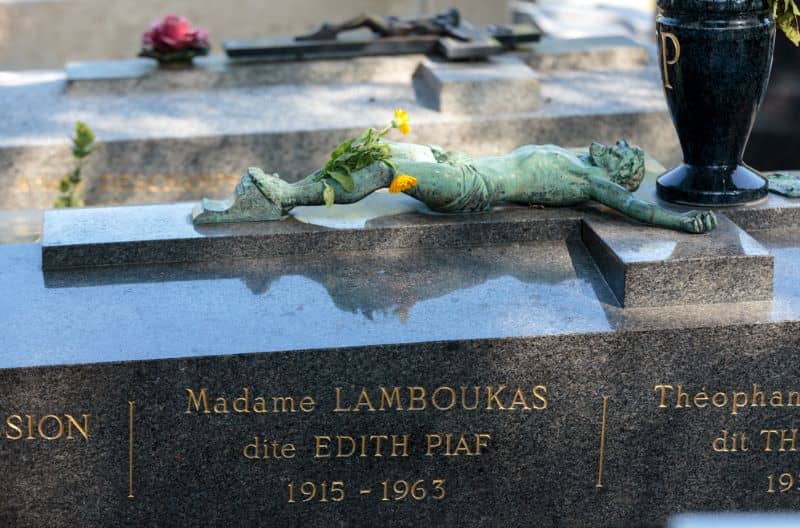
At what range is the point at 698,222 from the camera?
4.95m

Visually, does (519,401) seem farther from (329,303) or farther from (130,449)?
(130,449)

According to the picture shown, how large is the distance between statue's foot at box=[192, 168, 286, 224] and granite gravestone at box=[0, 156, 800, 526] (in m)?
0.40

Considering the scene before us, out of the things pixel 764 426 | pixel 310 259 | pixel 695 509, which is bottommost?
pixel 695 509

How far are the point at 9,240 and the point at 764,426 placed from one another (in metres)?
3.73

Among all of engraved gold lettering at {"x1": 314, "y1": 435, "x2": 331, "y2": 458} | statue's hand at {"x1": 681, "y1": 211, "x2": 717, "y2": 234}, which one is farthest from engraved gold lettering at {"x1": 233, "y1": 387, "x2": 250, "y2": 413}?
statue's hand at {"x1": 681, "y1": 211, "x2": 717, "y2": 234}

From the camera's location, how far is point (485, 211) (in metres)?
5.35

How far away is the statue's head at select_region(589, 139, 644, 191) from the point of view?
17.6 ft

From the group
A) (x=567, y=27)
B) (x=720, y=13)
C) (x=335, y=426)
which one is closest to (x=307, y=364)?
(x=335, y=426)

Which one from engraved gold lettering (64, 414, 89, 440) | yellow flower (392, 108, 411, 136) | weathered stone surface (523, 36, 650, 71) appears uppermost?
yellow flower (392, 108, 411, 136)

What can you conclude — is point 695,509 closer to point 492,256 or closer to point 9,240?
point 492,256

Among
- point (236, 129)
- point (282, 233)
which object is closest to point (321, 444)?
point (282, 233)

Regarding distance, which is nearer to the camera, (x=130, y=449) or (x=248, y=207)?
(x=130, y=449)

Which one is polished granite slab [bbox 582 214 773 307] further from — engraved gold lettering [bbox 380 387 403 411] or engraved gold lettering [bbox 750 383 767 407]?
engraved gold lettering [bbox 380 387 403 411]

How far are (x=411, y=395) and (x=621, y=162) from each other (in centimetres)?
150
